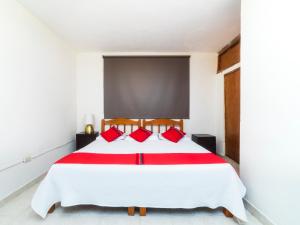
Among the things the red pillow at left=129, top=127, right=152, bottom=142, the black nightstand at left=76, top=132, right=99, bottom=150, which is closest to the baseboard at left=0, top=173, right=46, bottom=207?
the black nightstand at left=76, top=132, right=99, bottom=150

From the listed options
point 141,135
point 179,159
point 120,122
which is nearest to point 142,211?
point 179,159

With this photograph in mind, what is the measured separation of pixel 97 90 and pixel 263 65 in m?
3.41

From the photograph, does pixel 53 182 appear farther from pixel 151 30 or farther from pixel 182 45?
pixel 182 45

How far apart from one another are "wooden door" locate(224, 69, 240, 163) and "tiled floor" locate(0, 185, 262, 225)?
175 centimetres

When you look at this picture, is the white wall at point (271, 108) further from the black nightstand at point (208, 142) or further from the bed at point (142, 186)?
the black nightstand at point (208, 142)

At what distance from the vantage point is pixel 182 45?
3652 millimetres

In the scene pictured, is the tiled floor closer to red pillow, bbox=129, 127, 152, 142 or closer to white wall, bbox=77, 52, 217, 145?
red pillow, bbox=129, 127, 152, 142

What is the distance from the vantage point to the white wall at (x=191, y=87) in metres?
4.09

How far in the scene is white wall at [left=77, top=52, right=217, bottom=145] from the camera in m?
4.09

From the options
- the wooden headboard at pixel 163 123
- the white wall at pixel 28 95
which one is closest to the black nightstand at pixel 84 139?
the white wall at pixel 28 95

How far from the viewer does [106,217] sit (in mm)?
1828

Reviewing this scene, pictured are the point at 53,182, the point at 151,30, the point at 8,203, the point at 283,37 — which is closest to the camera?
the point at 283,37

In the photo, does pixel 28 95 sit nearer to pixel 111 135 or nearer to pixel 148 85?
pixel 111 135

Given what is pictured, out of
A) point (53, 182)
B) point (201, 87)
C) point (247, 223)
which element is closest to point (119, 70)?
point (201, 87)
